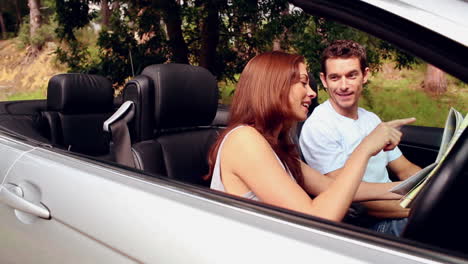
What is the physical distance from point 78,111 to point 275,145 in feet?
8.16

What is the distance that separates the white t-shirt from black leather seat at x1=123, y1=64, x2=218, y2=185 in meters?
0.48

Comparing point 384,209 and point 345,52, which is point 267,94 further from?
point 345,52

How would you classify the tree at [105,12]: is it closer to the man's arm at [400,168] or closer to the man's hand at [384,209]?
the man's arm at [400,168]

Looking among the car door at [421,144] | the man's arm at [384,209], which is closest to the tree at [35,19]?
the car door at [421,144]

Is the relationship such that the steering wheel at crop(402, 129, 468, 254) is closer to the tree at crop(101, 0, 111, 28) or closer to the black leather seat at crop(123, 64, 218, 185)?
the black leather seat at crop(123, 64, 218, 185)

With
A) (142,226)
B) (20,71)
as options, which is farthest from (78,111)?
(20,71)

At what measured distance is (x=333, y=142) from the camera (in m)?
2.58

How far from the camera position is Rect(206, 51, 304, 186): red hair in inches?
73.4

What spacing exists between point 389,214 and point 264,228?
1.24m

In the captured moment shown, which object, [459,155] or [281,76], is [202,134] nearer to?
[281,76]

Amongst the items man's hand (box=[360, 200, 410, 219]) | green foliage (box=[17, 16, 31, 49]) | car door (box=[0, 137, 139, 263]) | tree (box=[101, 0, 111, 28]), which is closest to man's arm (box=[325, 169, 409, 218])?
man's hand (box=[360, 200, 410, 219])

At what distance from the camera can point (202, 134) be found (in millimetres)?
2748

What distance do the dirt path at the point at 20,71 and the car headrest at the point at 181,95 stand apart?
13.0 metres

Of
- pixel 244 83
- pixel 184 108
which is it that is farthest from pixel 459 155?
pixel 184 108
